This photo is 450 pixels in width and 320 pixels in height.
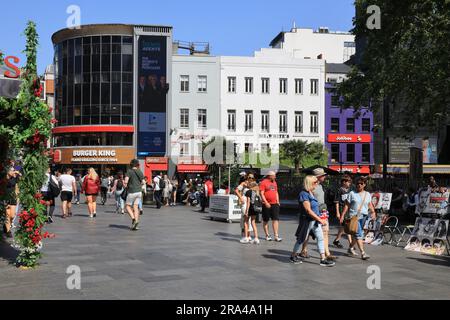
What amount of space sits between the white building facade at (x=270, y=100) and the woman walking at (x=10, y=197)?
39.8 m

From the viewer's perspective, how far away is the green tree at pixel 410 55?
17.8 metres

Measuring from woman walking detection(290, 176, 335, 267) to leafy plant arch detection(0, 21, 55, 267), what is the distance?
4677 millimetres

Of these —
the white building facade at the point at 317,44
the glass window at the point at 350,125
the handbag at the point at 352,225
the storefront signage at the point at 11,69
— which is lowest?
the handbag at the point at 352,225

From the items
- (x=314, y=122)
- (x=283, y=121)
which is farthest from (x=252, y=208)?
(x=314, y=122)

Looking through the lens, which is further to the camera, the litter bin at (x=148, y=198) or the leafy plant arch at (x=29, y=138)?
the litter bin at (x=148, y=198)

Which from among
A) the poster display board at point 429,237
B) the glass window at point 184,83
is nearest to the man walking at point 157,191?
the poster display board at point 429,237

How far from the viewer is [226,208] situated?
19.7m

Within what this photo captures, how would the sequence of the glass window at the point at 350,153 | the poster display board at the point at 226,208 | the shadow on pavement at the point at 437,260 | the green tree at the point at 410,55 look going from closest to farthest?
the shadow on pavement at the point at 437,260
the green tree at the point at 410,55
the poster display board at the point at 226,208
the glass window at the point at 350,153

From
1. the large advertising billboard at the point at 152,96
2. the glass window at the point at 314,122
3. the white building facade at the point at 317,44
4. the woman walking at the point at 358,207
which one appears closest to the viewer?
the woman walking at the point at 358,207

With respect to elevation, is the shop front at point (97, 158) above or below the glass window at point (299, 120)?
below

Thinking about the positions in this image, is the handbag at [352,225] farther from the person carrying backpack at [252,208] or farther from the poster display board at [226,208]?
A: the poster display board at [226,208]

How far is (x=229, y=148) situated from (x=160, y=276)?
3904 cm

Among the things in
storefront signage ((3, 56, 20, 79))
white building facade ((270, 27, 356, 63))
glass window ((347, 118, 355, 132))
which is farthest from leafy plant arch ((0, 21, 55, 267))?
white building facade ((270, 27, 356, 63))
